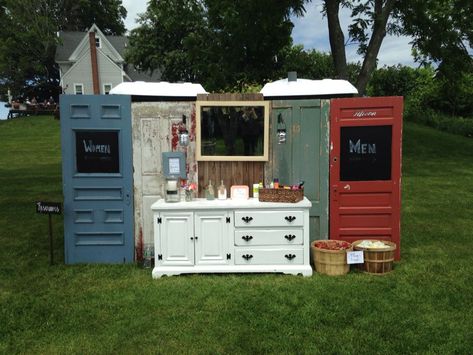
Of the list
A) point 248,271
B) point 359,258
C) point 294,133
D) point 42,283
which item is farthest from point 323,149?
point 42,283

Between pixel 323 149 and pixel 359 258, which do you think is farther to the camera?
pixel 323 149

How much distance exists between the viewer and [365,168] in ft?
18.9

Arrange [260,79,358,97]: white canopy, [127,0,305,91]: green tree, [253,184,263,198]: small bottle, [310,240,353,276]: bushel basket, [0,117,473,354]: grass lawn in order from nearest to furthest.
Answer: [0,117,473,354]: grass lawn < [310,240,353,276]: bushel basket < [253,184,263,198]: small bottle < [260,79,358,97]: white canopy < [127,0,305,91]: green tree

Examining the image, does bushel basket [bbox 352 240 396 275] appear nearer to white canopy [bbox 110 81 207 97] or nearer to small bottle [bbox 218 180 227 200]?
small bottle [bbox 218 180 227 200]

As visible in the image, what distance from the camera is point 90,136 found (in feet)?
18.8

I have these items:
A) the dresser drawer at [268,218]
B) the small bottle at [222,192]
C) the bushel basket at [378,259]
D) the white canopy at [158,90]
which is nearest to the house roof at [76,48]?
the white canopy at [158,90]

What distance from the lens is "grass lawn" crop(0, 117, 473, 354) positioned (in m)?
3.81

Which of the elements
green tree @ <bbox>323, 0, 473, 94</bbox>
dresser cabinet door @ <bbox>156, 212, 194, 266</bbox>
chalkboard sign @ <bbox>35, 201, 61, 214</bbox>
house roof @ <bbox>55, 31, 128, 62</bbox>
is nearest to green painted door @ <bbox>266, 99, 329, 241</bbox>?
dresser cabinet door @ <bbox>156, 212, 194, 266</bbox>

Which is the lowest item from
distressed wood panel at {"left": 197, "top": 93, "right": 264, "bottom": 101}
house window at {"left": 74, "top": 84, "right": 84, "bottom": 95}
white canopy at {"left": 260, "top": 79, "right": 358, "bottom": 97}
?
distressed wood panel at {"left": 197, "top": 93, "right": 264, "bottom": 101}

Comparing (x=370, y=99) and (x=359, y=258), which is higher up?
(x=370, y=99)

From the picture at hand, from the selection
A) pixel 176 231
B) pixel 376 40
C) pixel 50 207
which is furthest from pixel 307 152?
pixel 376 40

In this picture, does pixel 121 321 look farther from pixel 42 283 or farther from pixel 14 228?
pixel 14 228

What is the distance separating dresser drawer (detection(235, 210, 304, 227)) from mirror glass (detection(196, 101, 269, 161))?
804 mm

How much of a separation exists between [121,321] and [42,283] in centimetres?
160
